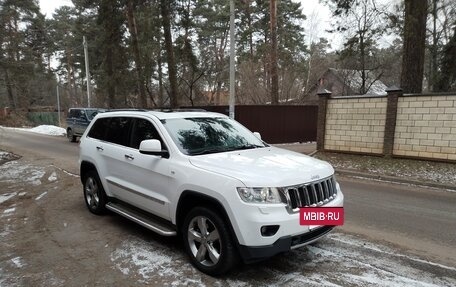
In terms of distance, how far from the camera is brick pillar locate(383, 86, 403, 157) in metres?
11.3

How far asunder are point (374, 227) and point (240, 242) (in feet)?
10.0

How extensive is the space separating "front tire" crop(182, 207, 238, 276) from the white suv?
1 cm

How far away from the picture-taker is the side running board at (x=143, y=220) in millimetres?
4274

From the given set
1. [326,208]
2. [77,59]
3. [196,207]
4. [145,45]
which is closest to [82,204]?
[196,207]

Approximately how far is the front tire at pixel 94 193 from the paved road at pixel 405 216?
13.0 feet

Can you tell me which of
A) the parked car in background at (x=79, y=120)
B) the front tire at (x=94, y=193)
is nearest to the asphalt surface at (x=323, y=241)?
the front tire at (x=94, y=193)

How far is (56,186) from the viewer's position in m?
8.46

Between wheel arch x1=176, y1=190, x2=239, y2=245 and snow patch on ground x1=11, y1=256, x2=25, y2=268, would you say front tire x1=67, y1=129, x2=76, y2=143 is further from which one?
wheel arch x1=176, y1=190, x2=239, y2=245

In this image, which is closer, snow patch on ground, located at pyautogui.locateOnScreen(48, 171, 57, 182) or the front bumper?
the front bumper

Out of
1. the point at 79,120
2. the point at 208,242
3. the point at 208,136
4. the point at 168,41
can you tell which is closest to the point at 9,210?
the point at 208,136

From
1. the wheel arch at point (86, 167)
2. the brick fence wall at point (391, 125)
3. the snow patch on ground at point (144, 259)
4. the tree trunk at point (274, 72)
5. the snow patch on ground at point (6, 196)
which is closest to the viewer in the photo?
the snow patch on ground at point (144, 259)

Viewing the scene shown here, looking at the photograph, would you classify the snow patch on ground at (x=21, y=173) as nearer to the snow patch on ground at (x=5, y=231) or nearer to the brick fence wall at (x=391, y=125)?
the snow patch on ground at (x=5, y=231)

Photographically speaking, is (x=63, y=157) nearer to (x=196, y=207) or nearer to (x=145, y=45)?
(x=196, y=207)

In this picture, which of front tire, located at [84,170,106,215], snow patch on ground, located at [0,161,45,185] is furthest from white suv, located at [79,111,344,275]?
snow patch on ground, located at [0,161,45,185]
